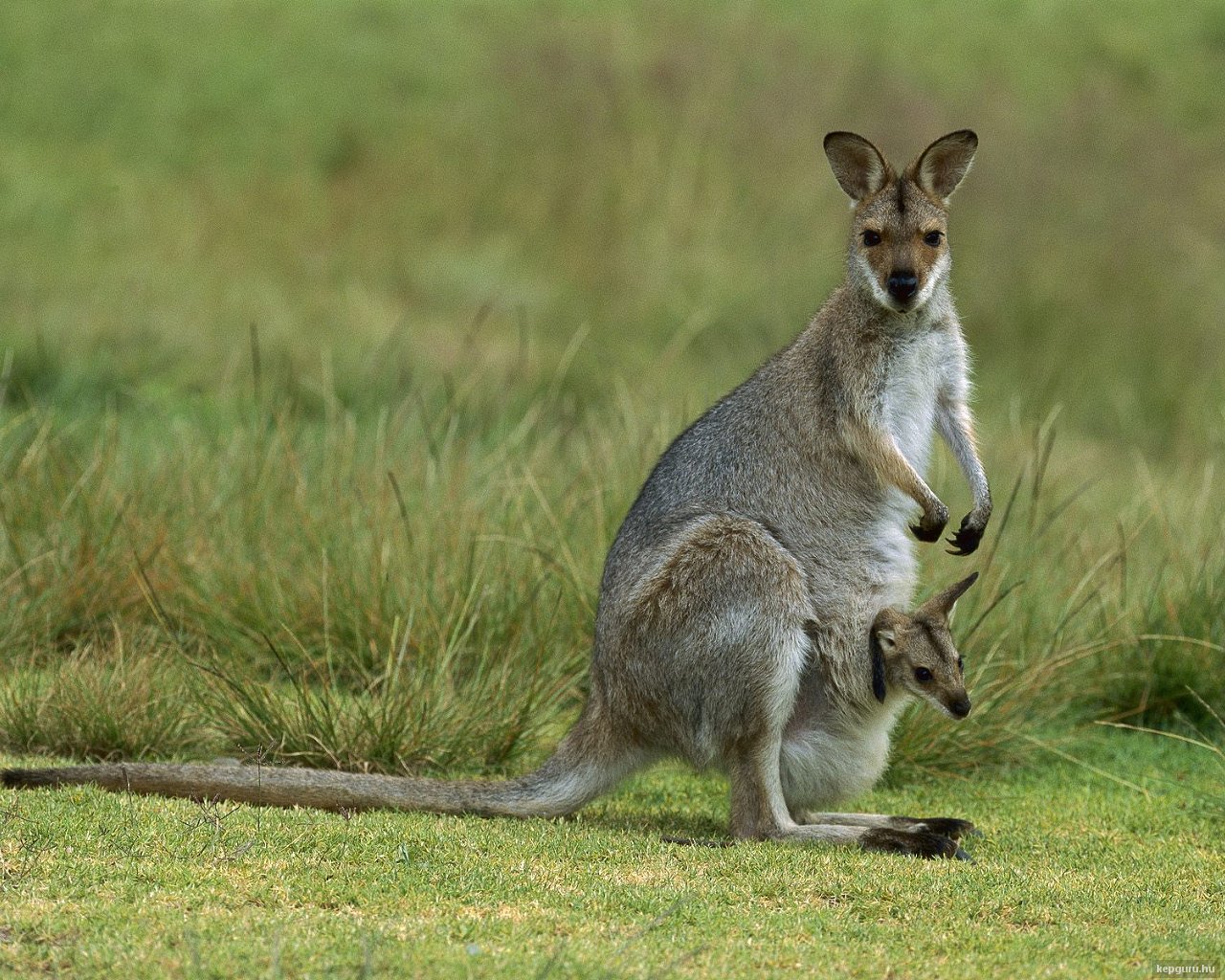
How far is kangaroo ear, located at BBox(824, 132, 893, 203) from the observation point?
5.33m

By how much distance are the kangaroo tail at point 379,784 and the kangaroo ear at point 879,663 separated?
2.52 feet

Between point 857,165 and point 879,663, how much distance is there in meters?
1.71

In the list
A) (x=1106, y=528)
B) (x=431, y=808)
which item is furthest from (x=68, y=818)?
(x=1106, y=528)

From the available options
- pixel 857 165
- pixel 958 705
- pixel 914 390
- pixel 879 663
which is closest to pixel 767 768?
pixel 879 663

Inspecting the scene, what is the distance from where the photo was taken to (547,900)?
3934 millimetres

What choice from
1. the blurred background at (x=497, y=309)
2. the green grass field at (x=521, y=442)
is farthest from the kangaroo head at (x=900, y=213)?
the green grass field at (x=521, y=442)

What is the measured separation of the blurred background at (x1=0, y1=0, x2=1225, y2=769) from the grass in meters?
1.16

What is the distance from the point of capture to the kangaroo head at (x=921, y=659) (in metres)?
4.93

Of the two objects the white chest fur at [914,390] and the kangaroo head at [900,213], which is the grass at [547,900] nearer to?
the white chest fur at [914,390]

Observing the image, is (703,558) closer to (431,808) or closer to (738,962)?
(431,808)

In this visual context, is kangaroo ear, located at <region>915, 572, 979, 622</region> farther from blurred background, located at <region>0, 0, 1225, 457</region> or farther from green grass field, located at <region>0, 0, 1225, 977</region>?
blurred background, located at <region>0, 0, 1225, 457</region>

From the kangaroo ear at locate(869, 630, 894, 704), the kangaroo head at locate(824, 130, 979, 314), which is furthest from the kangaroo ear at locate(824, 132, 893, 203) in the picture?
the kangaroo ear at locate(869, 630, 894, 704)

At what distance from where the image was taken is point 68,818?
4.37 meters

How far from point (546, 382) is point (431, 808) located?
6.50 meters
